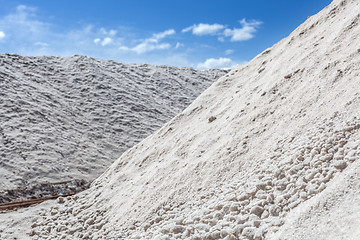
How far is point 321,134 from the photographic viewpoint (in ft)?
11.5

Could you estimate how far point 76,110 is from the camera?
1323cm

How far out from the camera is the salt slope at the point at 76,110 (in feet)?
29.3

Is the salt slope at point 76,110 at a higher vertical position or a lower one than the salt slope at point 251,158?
higher

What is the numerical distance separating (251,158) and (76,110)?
10.6 metres

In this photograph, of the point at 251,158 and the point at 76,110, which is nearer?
the point at 251,158

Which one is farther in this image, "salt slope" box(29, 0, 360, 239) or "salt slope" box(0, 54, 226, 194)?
"salt slope" box(0, 54, 226, 194)

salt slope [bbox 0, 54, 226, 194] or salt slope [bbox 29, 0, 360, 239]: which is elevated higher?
salt slope [bbox 0, 54, 226, 194]

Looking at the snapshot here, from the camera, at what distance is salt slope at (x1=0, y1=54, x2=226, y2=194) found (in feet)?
Answer: 29.3

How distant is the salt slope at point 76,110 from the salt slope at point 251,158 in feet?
8.38

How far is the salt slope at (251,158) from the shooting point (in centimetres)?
309

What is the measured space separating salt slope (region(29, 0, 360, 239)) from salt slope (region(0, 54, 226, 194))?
2554 mm

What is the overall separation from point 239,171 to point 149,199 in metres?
1.52

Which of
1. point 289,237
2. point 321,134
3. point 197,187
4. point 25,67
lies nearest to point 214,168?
point 197,187

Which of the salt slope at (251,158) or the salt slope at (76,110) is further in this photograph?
the salt slope at (76,110)
